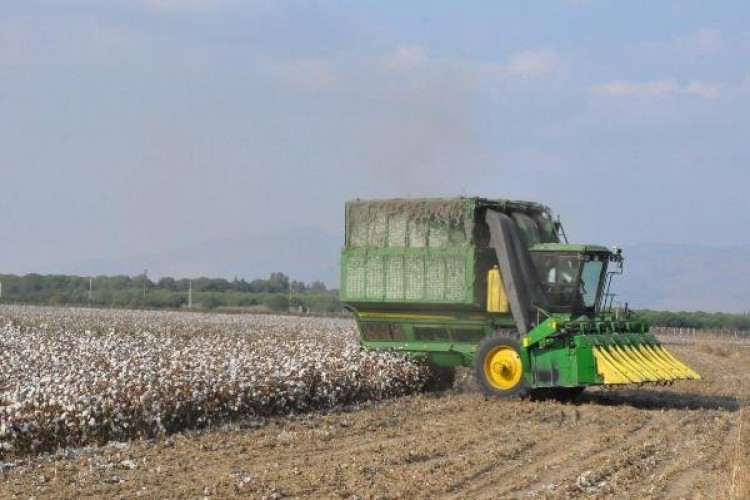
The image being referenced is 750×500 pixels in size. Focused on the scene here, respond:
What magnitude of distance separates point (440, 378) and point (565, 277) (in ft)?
10.8

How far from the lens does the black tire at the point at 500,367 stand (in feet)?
61.6

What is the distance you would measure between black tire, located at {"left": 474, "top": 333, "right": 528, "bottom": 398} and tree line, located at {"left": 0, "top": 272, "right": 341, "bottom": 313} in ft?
189

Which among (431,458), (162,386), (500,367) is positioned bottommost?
(431,458)

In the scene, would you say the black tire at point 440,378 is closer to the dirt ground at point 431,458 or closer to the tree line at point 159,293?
the dirt ground at point 431,458

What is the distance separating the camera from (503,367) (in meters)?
19.0

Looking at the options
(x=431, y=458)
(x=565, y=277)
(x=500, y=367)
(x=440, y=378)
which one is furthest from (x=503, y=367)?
(x=431, y=458)

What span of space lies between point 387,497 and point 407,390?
33.1ft

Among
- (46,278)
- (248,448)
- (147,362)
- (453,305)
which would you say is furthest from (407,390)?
(46,278)

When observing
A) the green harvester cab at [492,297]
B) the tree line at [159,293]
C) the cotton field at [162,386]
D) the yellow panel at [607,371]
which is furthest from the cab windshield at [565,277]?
the tree line at [159,293]

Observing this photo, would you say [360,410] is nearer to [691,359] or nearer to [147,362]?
[147,362]

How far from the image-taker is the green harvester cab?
18.2 m

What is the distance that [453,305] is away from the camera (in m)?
19.8

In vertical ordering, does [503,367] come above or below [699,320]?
below

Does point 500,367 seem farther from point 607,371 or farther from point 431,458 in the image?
point 431,458
